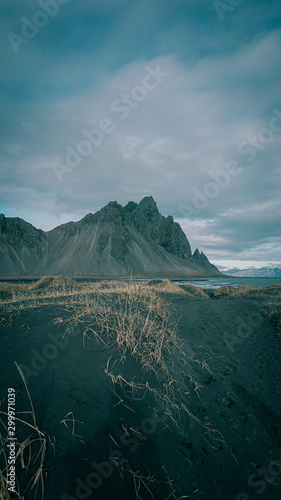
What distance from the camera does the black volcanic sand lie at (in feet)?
6.23

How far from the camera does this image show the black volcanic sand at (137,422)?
6.23 feet

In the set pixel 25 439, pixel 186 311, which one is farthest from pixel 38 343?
pixel 186 311

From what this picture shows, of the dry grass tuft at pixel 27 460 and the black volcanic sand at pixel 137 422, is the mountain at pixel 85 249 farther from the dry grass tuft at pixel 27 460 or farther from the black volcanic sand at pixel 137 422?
the dry grass tuft at pixel 27 460

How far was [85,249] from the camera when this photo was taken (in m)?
89.9

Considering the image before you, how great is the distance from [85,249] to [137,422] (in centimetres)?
9041

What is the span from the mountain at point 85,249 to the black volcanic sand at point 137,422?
70.7 meters

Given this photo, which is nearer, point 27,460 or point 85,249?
point 27,460

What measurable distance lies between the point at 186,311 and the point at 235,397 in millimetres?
2815

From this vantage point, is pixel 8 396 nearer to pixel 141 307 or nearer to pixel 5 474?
pixel 5 474
